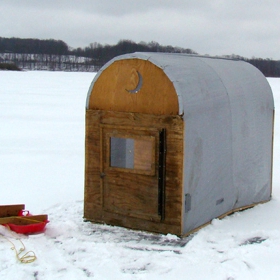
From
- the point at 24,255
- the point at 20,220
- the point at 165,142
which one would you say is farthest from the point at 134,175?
the point at 24,255

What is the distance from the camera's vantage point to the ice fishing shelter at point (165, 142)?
18.2 ft

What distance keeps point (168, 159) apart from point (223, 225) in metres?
1.15

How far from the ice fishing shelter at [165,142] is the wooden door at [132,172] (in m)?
0.01

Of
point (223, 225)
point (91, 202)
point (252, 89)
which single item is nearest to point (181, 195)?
point (223, 225)

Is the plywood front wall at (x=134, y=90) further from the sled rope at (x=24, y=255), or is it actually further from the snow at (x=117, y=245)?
the sled rope at (x=24, y=255)

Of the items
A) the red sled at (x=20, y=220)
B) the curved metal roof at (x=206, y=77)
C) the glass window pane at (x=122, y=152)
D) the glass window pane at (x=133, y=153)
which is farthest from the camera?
the glass window pane at (x=122, y=152)

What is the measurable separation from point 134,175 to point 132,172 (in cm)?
4

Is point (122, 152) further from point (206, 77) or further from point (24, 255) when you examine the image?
point (24, 255)

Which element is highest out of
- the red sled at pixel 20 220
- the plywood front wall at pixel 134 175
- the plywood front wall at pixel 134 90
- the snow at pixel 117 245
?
the plywood front wall at pixel 134 90

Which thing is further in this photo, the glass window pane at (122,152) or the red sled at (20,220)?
the glass window pane at (122,152)

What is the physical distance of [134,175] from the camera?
5.86m

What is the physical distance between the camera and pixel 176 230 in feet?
18.5

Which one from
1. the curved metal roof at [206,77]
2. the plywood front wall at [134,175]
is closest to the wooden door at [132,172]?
the plywood front wall at [134,175]

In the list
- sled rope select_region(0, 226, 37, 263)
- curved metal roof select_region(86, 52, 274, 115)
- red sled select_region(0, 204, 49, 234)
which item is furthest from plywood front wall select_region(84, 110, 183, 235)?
sled rope select_region(0, 226, 37, 263)
